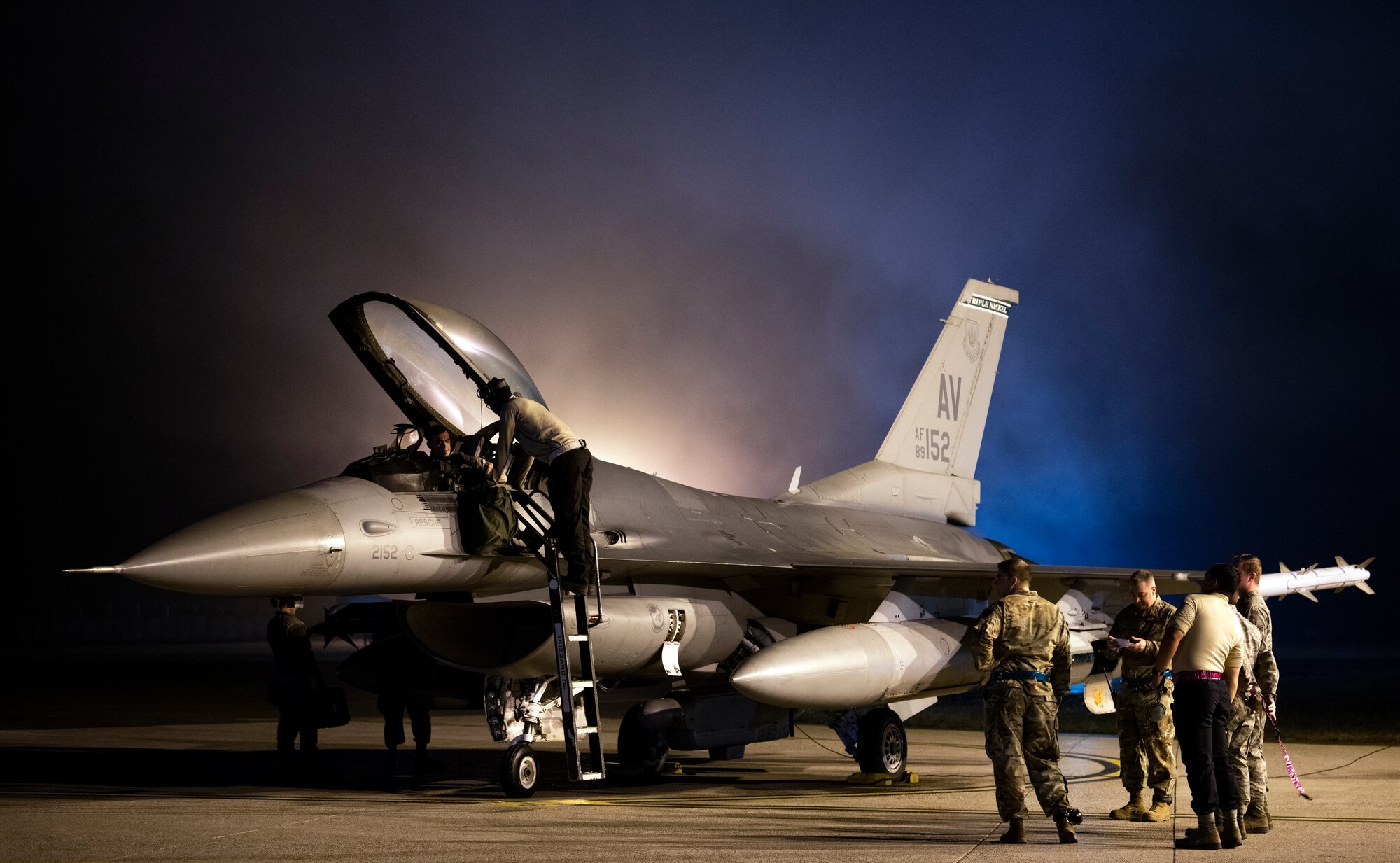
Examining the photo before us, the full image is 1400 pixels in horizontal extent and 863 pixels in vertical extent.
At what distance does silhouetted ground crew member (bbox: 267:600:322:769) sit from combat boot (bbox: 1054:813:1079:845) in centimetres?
602

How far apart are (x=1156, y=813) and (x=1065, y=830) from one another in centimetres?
119

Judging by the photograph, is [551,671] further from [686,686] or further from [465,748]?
[465,748]

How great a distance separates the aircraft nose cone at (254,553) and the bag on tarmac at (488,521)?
88 cm

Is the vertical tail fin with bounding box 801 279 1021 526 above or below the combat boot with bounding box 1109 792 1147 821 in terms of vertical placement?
above

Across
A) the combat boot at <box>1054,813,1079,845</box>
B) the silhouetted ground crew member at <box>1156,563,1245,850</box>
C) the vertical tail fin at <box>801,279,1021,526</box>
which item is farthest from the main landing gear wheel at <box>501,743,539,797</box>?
the vertical tail fin at <box>801,279,1021,526</box>

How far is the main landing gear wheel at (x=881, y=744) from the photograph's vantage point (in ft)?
32.8

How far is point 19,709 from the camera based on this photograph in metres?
17.4

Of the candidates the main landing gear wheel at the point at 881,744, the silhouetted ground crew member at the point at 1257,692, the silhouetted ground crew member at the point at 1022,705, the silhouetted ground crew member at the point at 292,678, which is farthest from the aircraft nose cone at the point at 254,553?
the silhouetted ground crew member at the point at 1257,692

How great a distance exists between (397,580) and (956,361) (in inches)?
314

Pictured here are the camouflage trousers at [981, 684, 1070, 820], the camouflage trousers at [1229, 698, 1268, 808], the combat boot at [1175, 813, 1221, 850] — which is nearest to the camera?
the combat boot at [1175, 813, 1221, 850]

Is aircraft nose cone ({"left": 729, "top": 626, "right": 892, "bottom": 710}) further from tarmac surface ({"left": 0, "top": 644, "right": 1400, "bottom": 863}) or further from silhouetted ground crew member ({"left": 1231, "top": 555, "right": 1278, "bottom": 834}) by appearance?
silhouetted ground crew member ({"left": 1231, "top": 555, "right": 1278, "bottom": 834})

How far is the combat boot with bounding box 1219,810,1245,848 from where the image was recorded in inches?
245

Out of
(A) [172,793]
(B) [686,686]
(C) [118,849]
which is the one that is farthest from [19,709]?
(C) [118,849]

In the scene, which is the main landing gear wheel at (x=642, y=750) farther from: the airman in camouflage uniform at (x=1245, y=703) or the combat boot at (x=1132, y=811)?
the airman in camouflage uniform at (x=1245, y=703)
